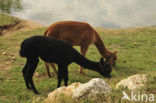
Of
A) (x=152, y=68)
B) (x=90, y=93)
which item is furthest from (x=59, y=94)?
(x=152, y=68)

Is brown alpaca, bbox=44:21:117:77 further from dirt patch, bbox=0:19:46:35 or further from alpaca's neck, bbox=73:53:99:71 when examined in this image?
dirt patch, bbox=0:19:46:35

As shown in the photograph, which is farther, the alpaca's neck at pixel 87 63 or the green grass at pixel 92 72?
the alpaca's neck at pixel 87 63

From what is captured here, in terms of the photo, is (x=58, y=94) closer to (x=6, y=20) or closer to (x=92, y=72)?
(x=92, y=72)

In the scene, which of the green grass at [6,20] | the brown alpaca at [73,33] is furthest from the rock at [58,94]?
the green grass at [6,20]

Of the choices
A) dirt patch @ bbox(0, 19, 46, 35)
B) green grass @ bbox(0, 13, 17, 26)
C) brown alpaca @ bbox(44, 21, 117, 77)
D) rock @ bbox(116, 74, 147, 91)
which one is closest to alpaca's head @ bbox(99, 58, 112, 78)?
rock @ bbox(116, 74, 147, 91)

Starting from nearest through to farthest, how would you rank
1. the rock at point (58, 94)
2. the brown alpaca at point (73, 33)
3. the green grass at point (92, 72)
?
1. the rock at point (58, 94)
2. the green grass at point (92, 72)
3. the brown alpaca at point (73, 33)

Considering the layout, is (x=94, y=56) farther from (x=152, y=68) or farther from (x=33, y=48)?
(x=33, y=48)

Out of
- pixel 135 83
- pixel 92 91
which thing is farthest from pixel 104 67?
pixel 92 91

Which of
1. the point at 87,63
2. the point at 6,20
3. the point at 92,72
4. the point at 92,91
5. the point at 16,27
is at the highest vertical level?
the point at 92,91

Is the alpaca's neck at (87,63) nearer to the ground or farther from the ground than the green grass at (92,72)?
farther from the ground

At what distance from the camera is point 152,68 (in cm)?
960

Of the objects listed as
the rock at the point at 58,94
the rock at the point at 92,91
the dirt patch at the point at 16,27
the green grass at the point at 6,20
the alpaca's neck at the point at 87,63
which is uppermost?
the rock at the point at 92,91

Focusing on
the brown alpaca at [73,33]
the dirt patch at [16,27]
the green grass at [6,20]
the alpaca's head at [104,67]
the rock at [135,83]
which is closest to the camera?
the rock at [135,83]

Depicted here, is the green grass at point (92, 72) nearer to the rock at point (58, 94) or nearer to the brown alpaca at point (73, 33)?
the rock at point (58, 94)
